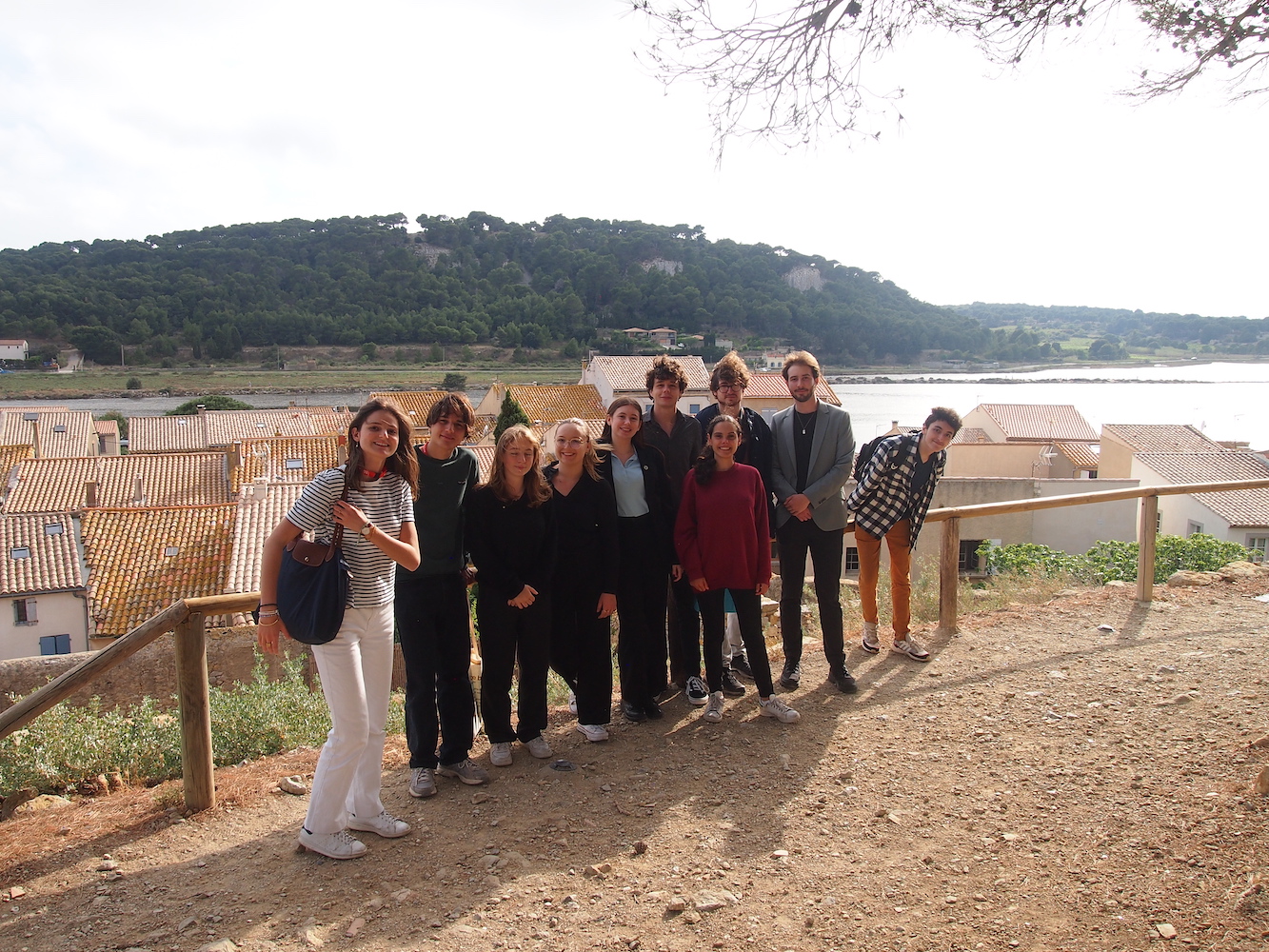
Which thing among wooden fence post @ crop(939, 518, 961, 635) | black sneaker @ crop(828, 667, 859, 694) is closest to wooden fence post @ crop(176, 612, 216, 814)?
black sneaker @ crop(828, 667, 859, 694)

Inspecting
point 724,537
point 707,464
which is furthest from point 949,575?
point 707,464

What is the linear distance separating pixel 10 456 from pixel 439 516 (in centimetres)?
3826

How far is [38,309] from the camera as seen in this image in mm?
96750

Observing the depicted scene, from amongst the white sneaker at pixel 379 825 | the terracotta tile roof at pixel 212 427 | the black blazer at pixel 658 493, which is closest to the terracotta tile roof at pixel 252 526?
the black blazer at pixel 658 493

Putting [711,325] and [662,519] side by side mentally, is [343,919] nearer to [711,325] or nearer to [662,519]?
[662,519]

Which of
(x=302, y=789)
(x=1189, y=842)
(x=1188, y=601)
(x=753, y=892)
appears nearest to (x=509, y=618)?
(x=302, y=789)

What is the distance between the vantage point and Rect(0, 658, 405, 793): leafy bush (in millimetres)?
4027

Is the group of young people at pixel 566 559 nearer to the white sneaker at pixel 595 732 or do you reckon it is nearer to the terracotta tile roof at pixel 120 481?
the white sneaker at pixel 595 732

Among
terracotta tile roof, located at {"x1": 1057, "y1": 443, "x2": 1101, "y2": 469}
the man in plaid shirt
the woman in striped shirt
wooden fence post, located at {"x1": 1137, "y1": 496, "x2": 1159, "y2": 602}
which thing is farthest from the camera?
terracotta tile roof, located at {"x1": 1057, "y1": 443, "x2": 1101, "y2": 469}

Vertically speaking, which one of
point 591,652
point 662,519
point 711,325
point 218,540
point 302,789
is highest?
A: point 711,325

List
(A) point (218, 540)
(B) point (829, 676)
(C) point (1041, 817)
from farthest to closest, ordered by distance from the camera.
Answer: (A) point (218, 540) < (B) point (829, 676) < (C) point (1041, 817)

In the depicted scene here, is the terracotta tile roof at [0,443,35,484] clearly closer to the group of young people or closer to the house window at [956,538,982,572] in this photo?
the house window at [956,538,982,572]

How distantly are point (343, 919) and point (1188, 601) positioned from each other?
6.36 m

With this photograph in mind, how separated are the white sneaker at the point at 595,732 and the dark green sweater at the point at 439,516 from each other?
3.65 feet
